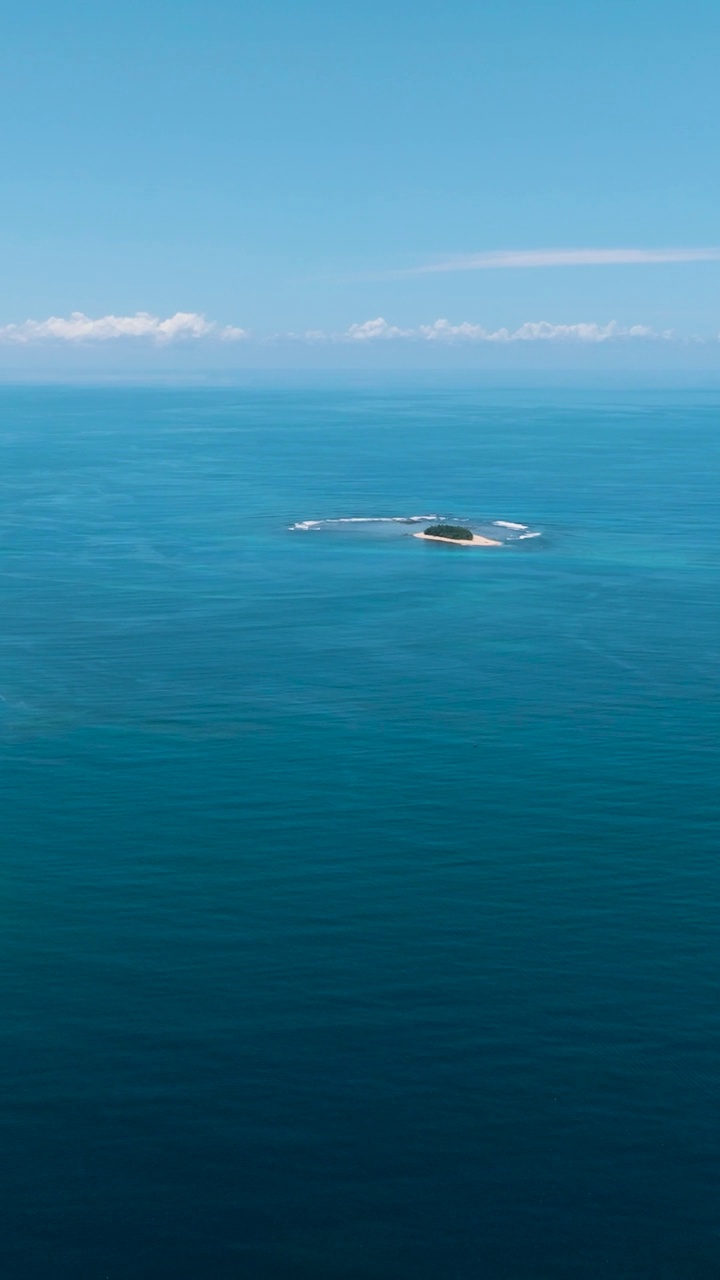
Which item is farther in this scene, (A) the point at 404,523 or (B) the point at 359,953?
(A) the point at 404,523

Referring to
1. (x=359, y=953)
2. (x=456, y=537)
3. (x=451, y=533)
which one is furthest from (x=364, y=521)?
(x=359, y=953)

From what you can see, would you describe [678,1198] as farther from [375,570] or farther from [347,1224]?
[375,570]

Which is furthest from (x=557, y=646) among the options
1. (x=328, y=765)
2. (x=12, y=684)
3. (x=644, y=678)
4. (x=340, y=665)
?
(x=12, y=684)

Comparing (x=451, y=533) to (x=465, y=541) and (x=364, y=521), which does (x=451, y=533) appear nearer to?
(x=465, y=541)

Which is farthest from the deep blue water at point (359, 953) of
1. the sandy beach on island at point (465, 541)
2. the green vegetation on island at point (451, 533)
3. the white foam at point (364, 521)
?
the white foam at point (364, 521)

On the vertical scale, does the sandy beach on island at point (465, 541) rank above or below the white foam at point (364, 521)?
below

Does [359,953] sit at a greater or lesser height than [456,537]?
lesser

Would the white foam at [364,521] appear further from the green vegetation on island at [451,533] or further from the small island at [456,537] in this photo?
the small island at [456,537]

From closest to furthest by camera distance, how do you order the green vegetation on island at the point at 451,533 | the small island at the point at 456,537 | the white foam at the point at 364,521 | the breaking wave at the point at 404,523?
the small island at the point at 456,537 < the green vegetation on island at the point at 451,533 < the breaking wave at the point at 404,523 < the white foam at the point at 364,521
